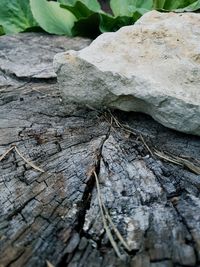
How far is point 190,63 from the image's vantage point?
48.8 inches

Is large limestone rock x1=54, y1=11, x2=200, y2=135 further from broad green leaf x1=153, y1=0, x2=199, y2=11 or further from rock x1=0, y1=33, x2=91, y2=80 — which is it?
broad green leaf x1=153, y1=0, x2=199, y2=11

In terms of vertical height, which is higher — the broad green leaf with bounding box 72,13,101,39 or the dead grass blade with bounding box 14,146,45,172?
the dead grass blade with bounding box 14,146,45,172

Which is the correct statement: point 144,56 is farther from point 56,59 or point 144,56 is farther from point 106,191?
point 106,191

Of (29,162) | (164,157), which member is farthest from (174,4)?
(29,162)

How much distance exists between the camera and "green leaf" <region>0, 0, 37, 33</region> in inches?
95.7

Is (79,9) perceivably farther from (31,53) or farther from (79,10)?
(31,53)

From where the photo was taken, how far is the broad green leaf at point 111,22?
7.02 feet

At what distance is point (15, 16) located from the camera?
2457mm

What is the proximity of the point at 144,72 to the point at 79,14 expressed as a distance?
1.15 m

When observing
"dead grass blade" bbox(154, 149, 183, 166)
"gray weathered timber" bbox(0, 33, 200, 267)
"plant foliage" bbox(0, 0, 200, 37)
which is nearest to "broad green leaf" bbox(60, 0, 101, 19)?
"plant foliage" bbox(0, 0, 200, 37)

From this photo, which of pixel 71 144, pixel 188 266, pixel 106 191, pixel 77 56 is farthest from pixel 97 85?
pixel 188 266

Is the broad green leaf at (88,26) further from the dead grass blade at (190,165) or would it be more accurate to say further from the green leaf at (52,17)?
the dead grass blade at (190,165)

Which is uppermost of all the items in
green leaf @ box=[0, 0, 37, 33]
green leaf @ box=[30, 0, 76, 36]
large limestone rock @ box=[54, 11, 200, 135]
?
large limestone rock @ box=[54, 11, 200, 135]

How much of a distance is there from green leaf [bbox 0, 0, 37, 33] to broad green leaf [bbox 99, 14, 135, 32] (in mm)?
495
